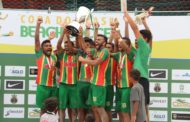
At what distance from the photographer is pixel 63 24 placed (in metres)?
10.7

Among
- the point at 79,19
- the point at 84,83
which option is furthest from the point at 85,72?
the point at 79,19

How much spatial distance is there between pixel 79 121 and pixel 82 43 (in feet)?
4.72

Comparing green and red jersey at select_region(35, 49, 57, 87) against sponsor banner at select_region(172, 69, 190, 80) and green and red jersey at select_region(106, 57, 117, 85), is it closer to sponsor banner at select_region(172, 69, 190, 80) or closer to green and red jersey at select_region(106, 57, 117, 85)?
green and red jersey at select_region(106, 57, 117, 85)

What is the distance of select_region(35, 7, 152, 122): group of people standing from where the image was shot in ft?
32.2

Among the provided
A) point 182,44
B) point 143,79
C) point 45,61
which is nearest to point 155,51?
point 182,44

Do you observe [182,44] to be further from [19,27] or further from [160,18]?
[19,27]

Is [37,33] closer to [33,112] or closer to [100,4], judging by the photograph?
[33,112]

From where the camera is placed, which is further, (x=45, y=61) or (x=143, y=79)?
(x=45, y=61)

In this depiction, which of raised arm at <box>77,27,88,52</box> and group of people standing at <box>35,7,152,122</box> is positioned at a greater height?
raised arm at <box>77,27,88,52</box>

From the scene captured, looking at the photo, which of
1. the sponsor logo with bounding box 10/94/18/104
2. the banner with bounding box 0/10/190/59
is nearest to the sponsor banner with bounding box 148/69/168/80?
the banner with bounding box 0/10/190/59

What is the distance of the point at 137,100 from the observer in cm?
884

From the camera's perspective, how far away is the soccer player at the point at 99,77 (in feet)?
32.6

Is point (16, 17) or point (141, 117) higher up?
point (16, 17)

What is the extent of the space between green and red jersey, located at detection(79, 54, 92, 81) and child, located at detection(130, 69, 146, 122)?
1.61 metres
